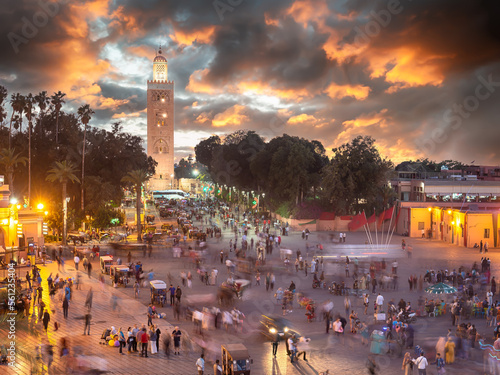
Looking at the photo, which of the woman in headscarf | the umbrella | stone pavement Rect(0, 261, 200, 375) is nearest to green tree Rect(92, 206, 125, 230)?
stone pavement Rect(0, 261, 200, 375)

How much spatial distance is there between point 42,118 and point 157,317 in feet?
144

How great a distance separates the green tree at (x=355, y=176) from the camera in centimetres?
4881

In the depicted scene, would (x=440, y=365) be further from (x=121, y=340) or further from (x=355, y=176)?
(x=355, y=176)

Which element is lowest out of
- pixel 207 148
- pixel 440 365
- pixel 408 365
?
pixel 440 365

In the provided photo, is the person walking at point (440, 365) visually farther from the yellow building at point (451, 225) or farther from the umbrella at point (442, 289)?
the yellow building at point (451, 225)

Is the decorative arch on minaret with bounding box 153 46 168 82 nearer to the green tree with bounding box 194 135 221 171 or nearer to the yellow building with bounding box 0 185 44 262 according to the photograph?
the green tree with bounding box 194 135 221 171

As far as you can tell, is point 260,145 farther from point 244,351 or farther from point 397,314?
point 244,351

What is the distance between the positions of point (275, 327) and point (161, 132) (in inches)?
3960

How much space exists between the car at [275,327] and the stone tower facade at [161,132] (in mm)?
97016

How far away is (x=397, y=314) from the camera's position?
1805 cm

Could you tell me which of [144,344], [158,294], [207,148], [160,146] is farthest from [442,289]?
[160,146]

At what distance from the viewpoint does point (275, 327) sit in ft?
54.9

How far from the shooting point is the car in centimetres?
1585

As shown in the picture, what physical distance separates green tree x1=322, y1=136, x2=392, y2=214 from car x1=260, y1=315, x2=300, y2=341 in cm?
3200
